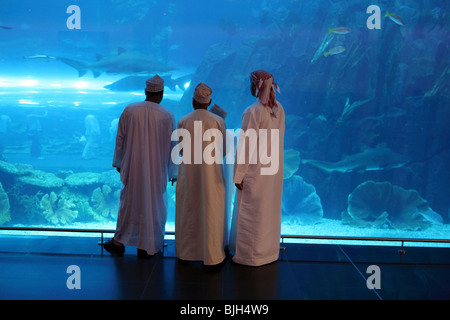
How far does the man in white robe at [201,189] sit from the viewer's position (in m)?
3.68

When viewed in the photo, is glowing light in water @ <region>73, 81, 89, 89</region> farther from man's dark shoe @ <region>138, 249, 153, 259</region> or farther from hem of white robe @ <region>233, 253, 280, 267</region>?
hem of white robe @ <region>233, 253, 280, 267</region>

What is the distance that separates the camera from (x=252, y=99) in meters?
7.60

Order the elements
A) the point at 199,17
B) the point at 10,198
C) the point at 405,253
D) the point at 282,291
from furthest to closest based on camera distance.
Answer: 1. the point at 10,198
2. the point at 199,17
3. the point at 405,253
4. the point at 282,291

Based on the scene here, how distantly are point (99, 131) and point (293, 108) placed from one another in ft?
12.5

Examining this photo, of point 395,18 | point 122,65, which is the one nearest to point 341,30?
point 395,18

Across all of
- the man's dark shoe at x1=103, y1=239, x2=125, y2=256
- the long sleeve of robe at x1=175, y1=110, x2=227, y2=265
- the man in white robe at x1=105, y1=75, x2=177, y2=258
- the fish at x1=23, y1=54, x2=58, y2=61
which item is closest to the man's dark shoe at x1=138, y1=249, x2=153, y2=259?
the man in white robe at x1=105, y1=75, x2=177, y2=258

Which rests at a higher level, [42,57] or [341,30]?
[341,30]

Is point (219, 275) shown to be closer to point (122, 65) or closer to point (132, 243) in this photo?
point (132, 243)

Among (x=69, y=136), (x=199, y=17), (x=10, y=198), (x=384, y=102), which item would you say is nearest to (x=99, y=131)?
(x=69, y=136)

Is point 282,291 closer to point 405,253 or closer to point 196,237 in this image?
point 196,237

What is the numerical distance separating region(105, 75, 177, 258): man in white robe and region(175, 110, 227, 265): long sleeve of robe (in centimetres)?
31

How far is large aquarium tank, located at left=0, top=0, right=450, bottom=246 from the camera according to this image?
22.4 feet

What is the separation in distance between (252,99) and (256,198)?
165 inches

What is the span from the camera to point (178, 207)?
12.6ft
